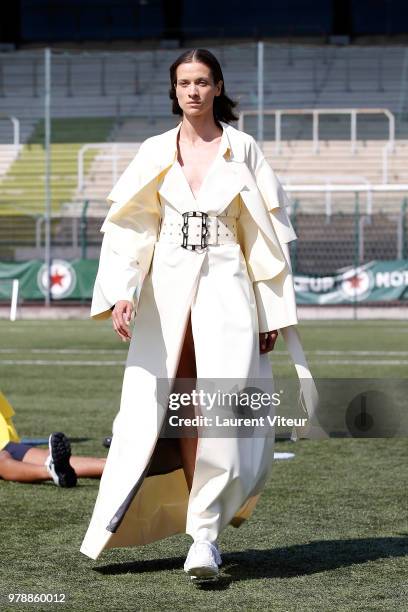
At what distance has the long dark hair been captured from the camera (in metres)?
4.84

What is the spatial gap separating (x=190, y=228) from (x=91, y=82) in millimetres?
31154

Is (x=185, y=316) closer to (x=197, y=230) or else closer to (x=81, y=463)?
(x=197, y=230)

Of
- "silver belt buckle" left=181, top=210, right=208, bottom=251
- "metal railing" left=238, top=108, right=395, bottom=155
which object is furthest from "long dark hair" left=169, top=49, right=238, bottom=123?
"metal railing" left=238, top=108, right=395, bottom=155

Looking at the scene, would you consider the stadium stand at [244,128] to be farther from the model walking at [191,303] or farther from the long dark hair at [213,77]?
the model walking at [191,303]

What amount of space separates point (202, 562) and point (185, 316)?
0.87 metres

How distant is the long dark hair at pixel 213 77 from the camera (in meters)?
4.84

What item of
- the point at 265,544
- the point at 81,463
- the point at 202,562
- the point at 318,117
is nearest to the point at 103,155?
the point at 318,117

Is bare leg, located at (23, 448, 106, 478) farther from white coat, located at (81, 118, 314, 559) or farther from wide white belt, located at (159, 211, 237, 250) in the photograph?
wide white belt, located at (159, 211, 237, 250)

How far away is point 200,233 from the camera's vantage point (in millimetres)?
4773

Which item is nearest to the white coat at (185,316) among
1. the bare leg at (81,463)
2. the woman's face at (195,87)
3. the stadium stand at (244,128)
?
the woman's face at (195,87)

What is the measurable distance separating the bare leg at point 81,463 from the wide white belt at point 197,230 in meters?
2.20

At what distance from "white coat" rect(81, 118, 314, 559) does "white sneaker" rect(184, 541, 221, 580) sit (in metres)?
0.07

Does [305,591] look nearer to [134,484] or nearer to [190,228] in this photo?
[134,484]

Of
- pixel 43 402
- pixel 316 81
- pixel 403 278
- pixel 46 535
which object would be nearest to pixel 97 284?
pixel 46 535
